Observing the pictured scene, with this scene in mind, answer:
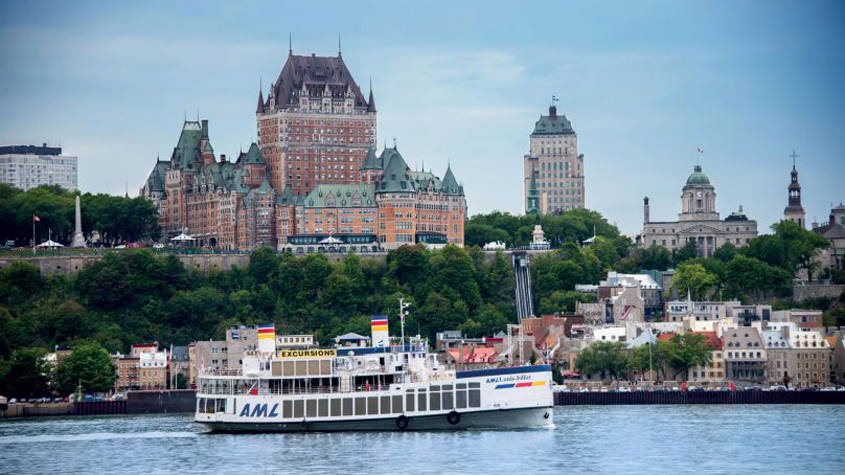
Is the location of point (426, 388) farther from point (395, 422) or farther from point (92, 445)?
point (92, 445)

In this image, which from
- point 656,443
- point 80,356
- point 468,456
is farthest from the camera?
point 80,356

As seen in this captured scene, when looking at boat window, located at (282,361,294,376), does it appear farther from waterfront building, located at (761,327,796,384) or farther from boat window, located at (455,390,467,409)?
waterfront building, located at (761,327,796,384)

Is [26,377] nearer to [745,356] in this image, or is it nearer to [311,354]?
[311,354]

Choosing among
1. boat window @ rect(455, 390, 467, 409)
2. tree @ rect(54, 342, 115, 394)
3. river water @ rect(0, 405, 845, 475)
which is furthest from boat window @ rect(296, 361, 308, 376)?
tree @ rect(54, 342, 115, 394)

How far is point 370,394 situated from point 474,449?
44.0 feet

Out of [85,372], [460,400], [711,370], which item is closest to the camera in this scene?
[460,400]

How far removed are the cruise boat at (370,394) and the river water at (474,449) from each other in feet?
4.70

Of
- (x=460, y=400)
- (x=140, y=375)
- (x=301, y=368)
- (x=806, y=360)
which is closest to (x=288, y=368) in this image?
(x=301, y=368)

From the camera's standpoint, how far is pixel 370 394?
139m

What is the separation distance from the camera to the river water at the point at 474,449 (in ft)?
398

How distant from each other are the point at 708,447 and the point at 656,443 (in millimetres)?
4158

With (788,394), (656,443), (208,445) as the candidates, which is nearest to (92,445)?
(208,445)

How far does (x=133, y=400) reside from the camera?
610 feet

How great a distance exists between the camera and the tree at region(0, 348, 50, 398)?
613 feet
